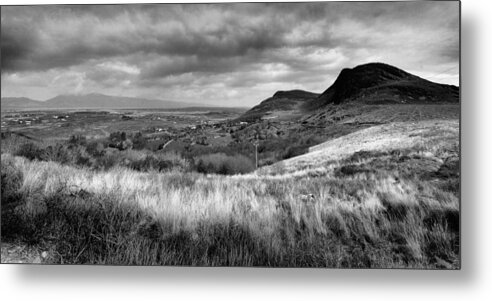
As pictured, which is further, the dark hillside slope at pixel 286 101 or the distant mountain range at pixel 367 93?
the dark hillside slope at pixel 286 101

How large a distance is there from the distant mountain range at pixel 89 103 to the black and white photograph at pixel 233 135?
0.05 ft

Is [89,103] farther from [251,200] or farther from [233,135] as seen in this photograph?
[251,200]

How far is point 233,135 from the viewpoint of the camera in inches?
161

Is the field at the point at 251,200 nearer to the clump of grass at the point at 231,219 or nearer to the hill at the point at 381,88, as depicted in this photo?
the clump of grass at the point at 231,219

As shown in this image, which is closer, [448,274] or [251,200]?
[448,274]

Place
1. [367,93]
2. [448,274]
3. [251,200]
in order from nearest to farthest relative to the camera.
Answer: [448,274]
[251,200]
[367,93]

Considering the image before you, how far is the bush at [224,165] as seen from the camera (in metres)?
3.97

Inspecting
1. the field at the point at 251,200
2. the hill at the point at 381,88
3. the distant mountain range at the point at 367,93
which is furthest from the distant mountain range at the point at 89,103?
the hill at the point at 381,88

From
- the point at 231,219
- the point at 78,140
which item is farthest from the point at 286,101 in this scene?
the point at 78,140

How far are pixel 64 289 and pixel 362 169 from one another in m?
3.10

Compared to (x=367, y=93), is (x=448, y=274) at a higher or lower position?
lower

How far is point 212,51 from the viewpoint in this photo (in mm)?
3973

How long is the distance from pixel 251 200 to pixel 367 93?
150cm

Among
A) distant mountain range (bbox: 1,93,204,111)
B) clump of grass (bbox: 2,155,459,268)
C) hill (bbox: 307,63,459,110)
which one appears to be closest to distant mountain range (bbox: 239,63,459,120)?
hill (bbox: 307,63,459,110)
